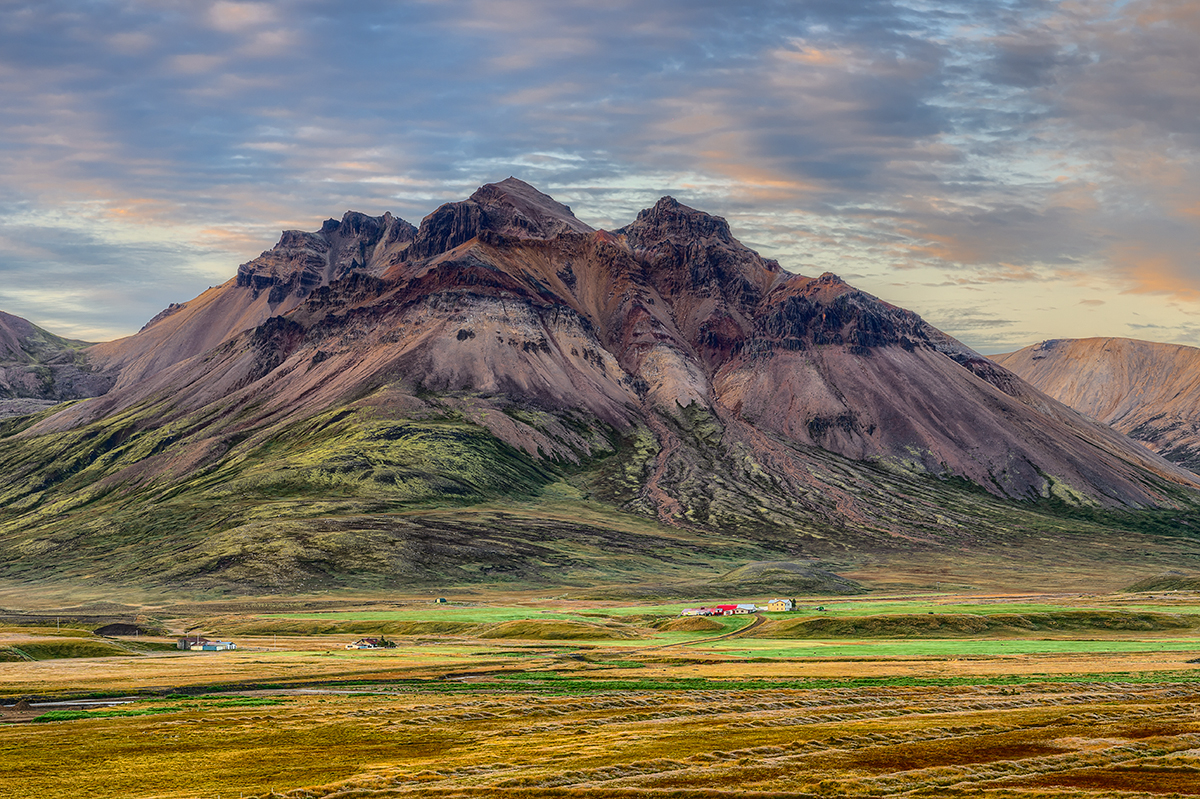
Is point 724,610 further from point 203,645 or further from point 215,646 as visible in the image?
point 203,645

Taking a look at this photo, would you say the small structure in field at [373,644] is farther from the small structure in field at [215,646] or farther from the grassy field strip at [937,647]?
the grassy field strip at [937,647]

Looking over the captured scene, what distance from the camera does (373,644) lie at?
13575cm

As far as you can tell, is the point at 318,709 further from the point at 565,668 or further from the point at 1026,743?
the point at 1026,743

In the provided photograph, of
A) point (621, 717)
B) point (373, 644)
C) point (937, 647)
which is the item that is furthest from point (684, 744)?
point (373, 644)

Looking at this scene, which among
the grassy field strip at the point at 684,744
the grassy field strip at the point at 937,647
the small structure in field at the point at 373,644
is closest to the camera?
the grassy field strip at the point at 684,744

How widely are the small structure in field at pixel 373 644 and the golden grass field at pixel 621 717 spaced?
204 inches

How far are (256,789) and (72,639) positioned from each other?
311 ft

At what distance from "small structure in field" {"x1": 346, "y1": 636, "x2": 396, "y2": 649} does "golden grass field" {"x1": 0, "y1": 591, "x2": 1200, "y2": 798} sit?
17.0ft

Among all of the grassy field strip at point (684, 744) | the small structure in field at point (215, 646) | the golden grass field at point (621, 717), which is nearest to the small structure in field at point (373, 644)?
the golden grass field at point (621, 717)

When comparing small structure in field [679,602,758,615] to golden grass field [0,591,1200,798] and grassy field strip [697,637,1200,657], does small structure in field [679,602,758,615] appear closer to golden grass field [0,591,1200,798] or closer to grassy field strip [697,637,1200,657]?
golden grass field [0,591,1200,798]

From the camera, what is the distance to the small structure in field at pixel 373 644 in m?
134

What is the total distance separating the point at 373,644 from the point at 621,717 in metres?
75.3

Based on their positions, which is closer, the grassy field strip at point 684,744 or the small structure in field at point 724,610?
the grassy field strip at point 684,744

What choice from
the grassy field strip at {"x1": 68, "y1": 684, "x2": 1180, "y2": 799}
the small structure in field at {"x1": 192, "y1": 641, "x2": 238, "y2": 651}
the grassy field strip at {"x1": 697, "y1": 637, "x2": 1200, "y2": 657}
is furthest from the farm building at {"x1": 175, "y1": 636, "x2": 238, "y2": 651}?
the grassy field strip at {"x1": 68, "y1": 684, "x2": 1180, "y2": 799}
